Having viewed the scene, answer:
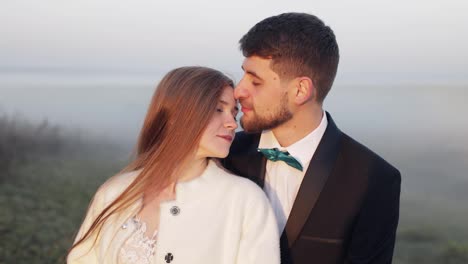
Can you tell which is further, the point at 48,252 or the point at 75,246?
the point at 48,252

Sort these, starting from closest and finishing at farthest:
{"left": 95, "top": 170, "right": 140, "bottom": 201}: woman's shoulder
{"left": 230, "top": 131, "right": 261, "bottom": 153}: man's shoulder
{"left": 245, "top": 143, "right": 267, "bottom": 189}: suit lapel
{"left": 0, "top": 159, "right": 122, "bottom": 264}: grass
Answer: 1. {"left": 95, "top": 170, "right": 140, "bottom": 201}: woman's shoulder
2. {"left": 245, "top": 143, "right": 267, "bottom": 189}: suit lapel
3. {"left": 230, "top": 131, "right": 261, "bottom": 153}: man's shoulder
4. {"left": 0, "top": 159, "right": 122, "bottom": 264}: grass

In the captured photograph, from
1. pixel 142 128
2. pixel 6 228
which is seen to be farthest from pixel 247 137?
pixel 6 228

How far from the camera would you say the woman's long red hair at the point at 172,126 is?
2.18 metres

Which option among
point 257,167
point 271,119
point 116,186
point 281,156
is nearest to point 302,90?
point 271,119

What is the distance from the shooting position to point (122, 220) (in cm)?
222

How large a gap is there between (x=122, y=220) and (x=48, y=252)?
12.8ft

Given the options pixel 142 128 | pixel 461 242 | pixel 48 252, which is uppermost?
pixel 142 128

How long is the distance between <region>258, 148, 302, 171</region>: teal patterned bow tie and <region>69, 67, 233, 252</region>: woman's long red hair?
1.47 feet

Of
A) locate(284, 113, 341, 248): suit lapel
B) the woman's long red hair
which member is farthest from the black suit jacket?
the woman's long red hair

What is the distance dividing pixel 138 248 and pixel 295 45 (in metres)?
1.15

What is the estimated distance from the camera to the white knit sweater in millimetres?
2111

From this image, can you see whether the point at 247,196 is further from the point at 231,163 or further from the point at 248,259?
the point at 231,163

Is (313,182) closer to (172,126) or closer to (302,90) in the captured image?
(302,90)

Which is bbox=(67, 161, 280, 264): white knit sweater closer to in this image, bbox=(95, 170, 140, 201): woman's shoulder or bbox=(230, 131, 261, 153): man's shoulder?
bbox=(95, 170, 140, 201): woman's shoulder
